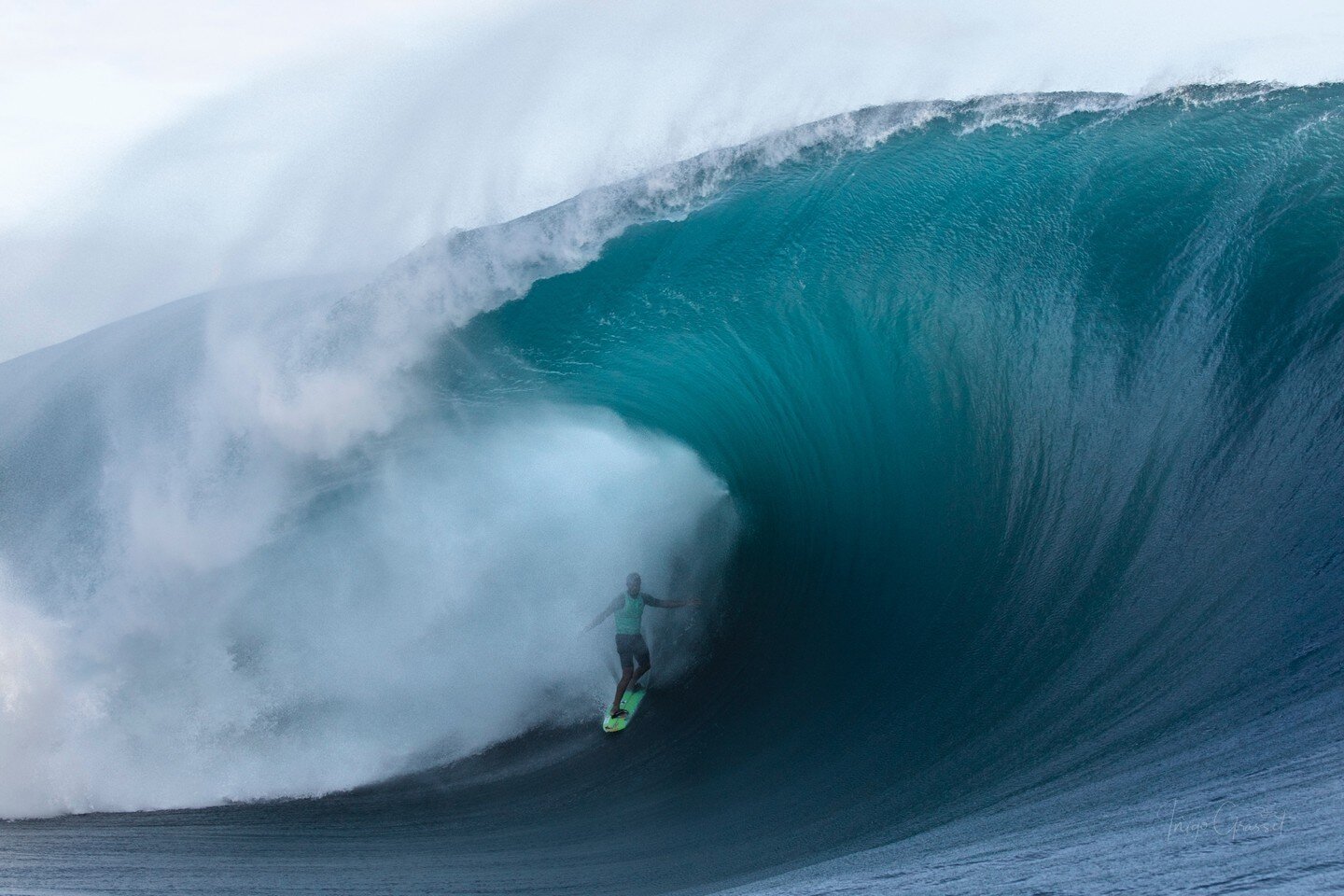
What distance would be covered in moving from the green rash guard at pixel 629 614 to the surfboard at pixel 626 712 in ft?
1.87

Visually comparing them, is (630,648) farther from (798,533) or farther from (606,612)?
(798,533)

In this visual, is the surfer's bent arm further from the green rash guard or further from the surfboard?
the surfboard

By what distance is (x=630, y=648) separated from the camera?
6.62 metres

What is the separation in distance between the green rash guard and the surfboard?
0.57 meters

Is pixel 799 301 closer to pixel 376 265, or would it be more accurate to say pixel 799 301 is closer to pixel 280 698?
pixel 376 265

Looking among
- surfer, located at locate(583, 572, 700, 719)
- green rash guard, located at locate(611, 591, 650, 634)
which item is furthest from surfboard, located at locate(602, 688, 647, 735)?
green rash guard, located at locate(611, 591, 650, 634)

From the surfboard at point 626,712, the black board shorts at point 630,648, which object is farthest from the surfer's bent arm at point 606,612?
the surfboard at point 626,712

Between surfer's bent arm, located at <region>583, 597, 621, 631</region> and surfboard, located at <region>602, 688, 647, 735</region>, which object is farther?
surfer's bent arm, located at <region>583, 597, 621, 631</region>

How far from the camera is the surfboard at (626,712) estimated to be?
21.5ft

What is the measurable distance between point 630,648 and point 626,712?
1.76 feet

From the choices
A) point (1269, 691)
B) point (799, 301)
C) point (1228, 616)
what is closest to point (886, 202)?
point (799, 301)

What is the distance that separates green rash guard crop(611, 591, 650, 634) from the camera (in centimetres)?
664

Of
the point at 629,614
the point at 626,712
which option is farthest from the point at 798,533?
the point at 626,712

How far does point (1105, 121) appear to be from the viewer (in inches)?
366
